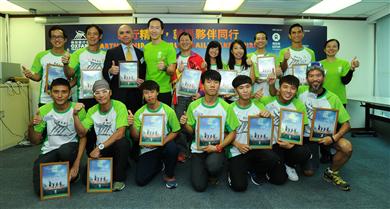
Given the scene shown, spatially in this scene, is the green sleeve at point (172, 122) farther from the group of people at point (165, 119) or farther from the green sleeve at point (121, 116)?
the green sleeve at point (121, 116)

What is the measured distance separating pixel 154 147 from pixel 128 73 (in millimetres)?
905

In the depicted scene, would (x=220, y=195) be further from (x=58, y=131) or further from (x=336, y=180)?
(x=58, y=131)

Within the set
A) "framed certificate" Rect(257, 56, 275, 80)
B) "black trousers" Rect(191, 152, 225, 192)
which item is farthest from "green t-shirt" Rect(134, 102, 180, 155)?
"framed certificate" Rect(257, 56, 275, 80)

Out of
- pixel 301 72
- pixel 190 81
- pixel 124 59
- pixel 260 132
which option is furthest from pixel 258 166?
pixel 124 59

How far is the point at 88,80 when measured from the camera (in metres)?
3.11

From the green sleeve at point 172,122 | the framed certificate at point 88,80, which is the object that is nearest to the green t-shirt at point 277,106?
the green sleeve at point 172,122

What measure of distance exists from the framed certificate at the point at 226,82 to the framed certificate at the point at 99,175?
149 centimetres

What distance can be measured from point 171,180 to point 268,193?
1.00 meters

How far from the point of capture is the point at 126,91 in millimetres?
3275

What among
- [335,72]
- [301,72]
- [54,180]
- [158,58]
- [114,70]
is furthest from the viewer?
[335,72]

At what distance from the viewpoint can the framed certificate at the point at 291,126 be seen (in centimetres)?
279

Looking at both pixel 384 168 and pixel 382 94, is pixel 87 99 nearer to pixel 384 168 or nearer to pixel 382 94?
pixel 384 168

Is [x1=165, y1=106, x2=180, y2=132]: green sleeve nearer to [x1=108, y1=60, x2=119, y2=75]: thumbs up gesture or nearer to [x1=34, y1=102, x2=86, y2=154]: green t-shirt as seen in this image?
[x1=108, y1=60, x2=119, y2=75]: thumbs up gesture

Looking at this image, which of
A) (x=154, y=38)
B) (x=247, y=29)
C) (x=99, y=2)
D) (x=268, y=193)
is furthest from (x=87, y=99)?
(x=247, y=29)
